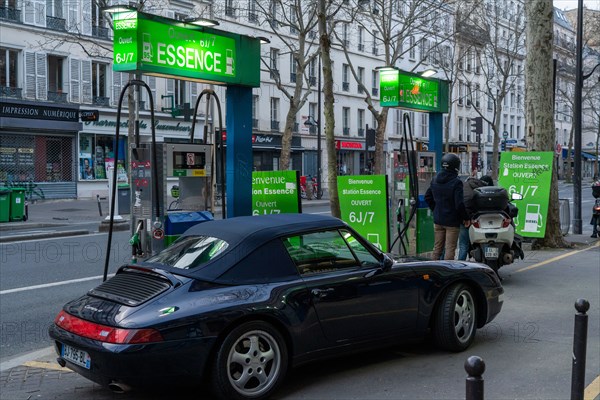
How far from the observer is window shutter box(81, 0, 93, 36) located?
3322 centimetres

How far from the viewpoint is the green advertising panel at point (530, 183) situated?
556 inches

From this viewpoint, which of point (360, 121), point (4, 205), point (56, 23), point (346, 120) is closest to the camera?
point (4, 205)

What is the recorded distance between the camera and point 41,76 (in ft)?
104

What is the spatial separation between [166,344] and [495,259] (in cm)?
656

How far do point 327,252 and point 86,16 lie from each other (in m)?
31.1

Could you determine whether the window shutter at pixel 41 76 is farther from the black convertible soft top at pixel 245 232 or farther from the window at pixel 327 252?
the window at pixel 327 252

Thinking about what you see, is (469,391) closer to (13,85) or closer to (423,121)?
(13,85)

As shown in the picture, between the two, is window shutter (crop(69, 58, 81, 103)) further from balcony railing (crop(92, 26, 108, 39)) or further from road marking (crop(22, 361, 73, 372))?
road marking (crop(22, 361, 73, 372))

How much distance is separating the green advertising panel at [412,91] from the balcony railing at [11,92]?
2228 centimetres

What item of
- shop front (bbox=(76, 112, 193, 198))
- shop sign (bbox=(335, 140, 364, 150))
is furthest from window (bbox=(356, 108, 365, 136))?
shop front (bbox=(76, 112, 193, 198))

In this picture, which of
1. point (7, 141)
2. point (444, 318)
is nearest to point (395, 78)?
point (444, 318)

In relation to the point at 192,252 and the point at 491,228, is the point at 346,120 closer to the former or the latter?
the point at 491,228

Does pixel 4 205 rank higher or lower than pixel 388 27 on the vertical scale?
lower

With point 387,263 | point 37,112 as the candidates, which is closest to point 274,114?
point 37,112
